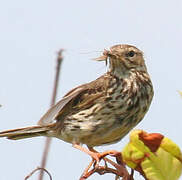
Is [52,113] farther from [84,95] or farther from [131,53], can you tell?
[131,53]

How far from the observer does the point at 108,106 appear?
18.9 feet

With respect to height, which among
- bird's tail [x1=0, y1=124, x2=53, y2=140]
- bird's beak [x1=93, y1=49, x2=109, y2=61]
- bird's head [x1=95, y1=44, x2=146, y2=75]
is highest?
bird's beak [x1=93, y1=49, x2=109, y2=61]

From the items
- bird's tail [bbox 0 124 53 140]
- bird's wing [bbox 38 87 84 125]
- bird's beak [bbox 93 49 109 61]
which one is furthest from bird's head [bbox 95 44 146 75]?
bird's tail [bbox 0 124 53 140]

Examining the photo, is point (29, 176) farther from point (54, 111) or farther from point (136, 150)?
point (54, 111)

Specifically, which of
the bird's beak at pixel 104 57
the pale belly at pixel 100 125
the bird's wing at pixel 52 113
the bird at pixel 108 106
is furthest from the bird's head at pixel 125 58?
the bird's wing at pixel 52 113

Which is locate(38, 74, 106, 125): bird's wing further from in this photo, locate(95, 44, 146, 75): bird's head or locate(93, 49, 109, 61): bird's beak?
locate(93, 49, 109, 61): bird's beak

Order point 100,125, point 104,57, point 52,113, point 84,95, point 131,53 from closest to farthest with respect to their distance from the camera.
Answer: point 52,113, point 104,57, point 100,125, point 84,95, point 131,53

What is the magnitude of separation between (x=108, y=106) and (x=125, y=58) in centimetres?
62

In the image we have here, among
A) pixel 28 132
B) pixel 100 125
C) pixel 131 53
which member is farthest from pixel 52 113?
pixel 131 53

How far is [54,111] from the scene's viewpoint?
475 centimetres

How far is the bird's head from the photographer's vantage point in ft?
19.1

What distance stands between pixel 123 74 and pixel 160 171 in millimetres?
3646

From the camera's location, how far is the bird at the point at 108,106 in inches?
223

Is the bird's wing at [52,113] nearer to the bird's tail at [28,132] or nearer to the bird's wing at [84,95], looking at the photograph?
the bird's wing at [84,95]
